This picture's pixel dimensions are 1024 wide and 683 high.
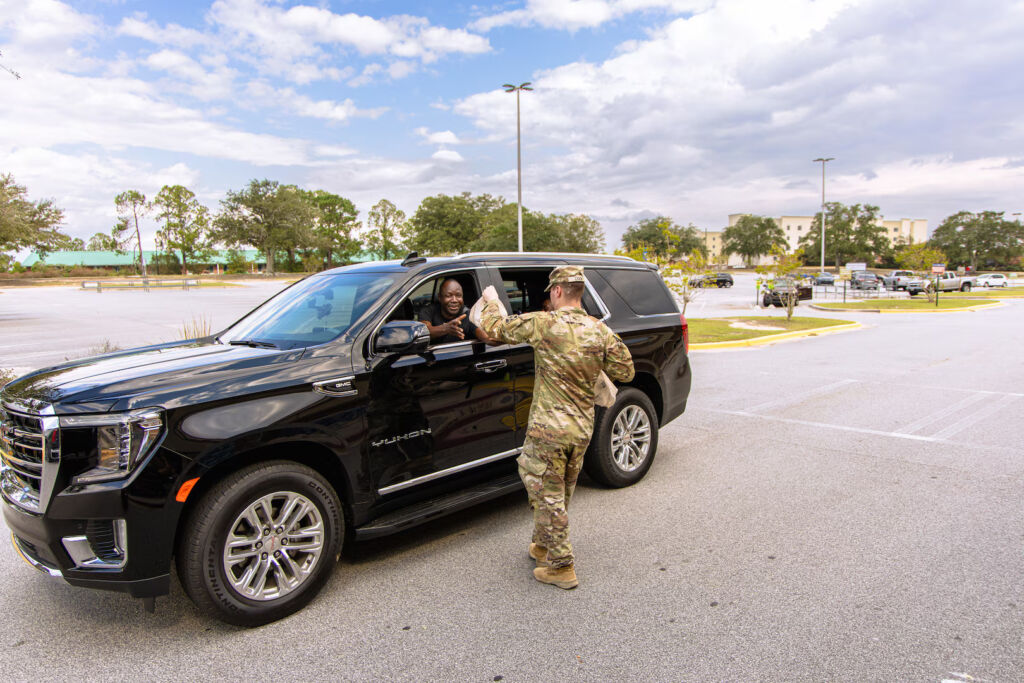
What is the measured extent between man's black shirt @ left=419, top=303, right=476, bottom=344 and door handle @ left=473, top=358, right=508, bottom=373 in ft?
Answer: 0.58

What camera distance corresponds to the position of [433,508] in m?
3.88

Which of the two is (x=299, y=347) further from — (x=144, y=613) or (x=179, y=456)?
(x=144, y=613)

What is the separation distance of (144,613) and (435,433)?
5.81 ft

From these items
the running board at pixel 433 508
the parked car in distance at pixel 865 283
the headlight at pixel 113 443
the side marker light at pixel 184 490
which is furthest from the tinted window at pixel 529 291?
the parked car in distance at pixel 865 283

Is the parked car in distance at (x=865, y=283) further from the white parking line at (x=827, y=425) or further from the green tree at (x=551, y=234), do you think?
the white parking line at (x=827, y=425)

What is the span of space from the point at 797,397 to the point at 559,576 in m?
6.68

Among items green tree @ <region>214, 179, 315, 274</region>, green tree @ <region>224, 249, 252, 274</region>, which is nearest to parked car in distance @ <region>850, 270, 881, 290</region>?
green tree @ <region>214, 179, 315, 274</region>

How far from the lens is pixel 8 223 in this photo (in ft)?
63.7

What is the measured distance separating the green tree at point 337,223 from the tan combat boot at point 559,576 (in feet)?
323

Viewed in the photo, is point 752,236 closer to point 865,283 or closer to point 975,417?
point 865,283

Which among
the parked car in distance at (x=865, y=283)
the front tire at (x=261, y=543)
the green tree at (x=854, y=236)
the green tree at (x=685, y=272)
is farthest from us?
the green tree at (x=854, y=236)

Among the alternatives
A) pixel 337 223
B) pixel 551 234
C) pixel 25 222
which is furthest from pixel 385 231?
pixel 25 222

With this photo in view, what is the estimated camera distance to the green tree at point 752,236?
398 ft

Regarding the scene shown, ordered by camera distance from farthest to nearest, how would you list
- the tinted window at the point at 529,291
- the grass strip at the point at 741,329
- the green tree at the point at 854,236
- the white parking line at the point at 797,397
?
the green tree at the point at 854,236 < the grass strip at the point at 741,329 < the white parking line at the point at 797,397 < the tinted window at the point at 529,291
